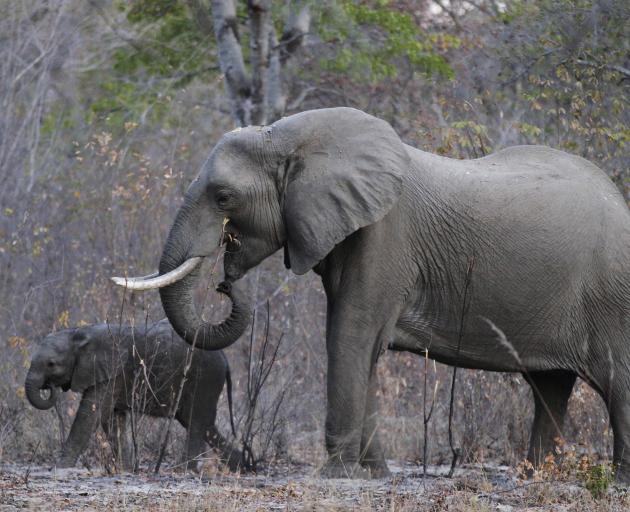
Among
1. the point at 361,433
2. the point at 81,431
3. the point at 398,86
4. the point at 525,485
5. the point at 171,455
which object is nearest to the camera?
the point at 525,485

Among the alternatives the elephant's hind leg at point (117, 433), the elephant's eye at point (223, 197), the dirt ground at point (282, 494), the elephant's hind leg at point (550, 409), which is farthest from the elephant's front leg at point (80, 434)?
the elephant's hind leg at point (550, 409)

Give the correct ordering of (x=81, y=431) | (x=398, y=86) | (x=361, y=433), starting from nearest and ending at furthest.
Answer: (x=361, y=433) → (x=81, y=431) → (x=398, y=86)

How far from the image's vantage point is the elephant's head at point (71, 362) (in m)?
9.38

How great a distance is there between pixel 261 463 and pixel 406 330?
5.94 ft

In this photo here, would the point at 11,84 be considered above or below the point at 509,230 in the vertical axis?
above

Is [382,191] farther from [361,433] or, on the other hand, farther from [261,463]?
[261,463]

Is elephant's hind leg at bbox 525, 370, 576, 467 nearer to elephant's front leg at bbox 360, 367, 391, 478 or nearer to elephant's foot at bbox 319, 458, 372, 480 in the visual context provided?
elephant's front leg at bbox 360, 367, 391, 478

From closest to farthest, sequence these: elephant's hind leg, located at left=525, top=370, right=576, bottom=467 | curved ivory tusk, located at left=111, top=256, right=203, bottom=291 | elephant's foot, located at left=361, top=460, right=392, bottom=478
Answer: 1. curved ivory tusk, located at left=111, top=256, right=203, bottom=291
2. elephant's foot, located at left=361, top=460, right=392, bottom=478
3. elephant's hind leg, located at left=525, top=370, right=576, bottom=467

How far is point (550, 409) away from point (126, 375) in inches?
118

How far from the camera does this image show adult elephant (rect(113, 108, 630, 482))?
7.92 meters

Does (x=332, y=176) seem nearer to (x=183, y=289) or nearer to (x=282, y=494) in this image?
(x=183, y=289)

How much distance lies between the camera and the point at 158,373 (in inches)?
372

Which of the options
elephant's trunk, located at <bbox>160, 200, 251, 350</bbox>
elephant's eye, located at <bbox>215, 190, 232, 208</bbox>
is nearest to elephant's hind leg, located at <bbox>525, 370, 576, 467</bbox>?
elephant's trunk, located at <bbox>160, 200, 251, 350</bbox>

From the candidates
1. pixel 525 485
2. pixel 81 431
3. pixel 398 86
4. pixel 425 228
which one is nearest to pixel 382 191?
pixel 425 228
